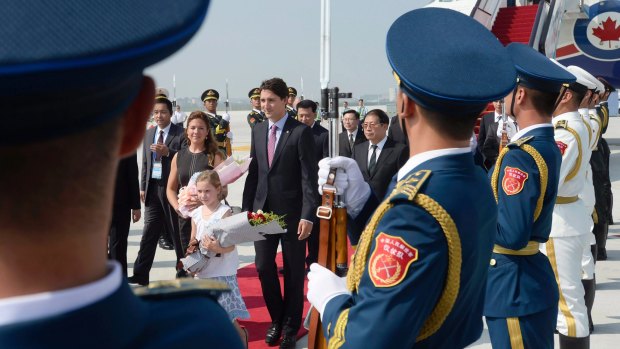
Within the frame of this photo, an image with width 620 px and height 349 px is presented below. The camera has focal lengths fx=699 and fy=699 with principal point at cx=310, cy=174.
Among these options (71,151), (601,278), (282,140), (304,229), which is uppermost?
(71,151)

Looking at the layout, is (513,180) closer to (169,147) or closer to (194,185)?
(194,185)

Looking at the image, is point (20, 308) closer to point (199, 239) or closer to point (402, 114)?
point (402, 114)

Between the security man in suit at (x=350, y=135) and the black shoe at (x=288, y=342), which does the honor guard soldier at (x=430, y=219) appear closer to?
the black shoe at (x=288, y=342)

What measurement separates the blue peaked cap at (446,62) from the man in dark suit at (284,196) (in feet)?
9.96

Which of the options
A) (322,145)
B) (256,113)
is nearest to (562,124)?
(322,145)

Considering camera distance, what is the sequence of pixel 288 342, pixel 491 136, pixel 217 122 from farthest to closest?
pixel 217 122
pixel 491 136
pixel 288 342

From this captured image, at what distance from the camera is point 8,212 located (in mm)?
744

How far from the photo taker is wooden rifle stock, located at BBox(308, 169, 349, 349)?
106 inches

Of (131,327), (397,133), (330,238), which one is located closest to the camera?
(131,327)

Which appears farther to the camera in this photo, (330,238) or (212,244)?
(212,244)

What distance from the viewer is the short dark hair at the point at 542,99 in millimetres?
3539

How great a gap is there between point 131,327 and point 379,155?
657cm

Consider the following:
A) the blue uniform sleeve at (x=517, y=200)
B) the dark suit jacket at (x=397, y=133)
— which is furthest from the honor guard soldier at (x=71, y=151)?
the dark suit jacket at (x=397, y=133)

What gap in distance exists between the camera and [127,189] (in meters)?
6.50
